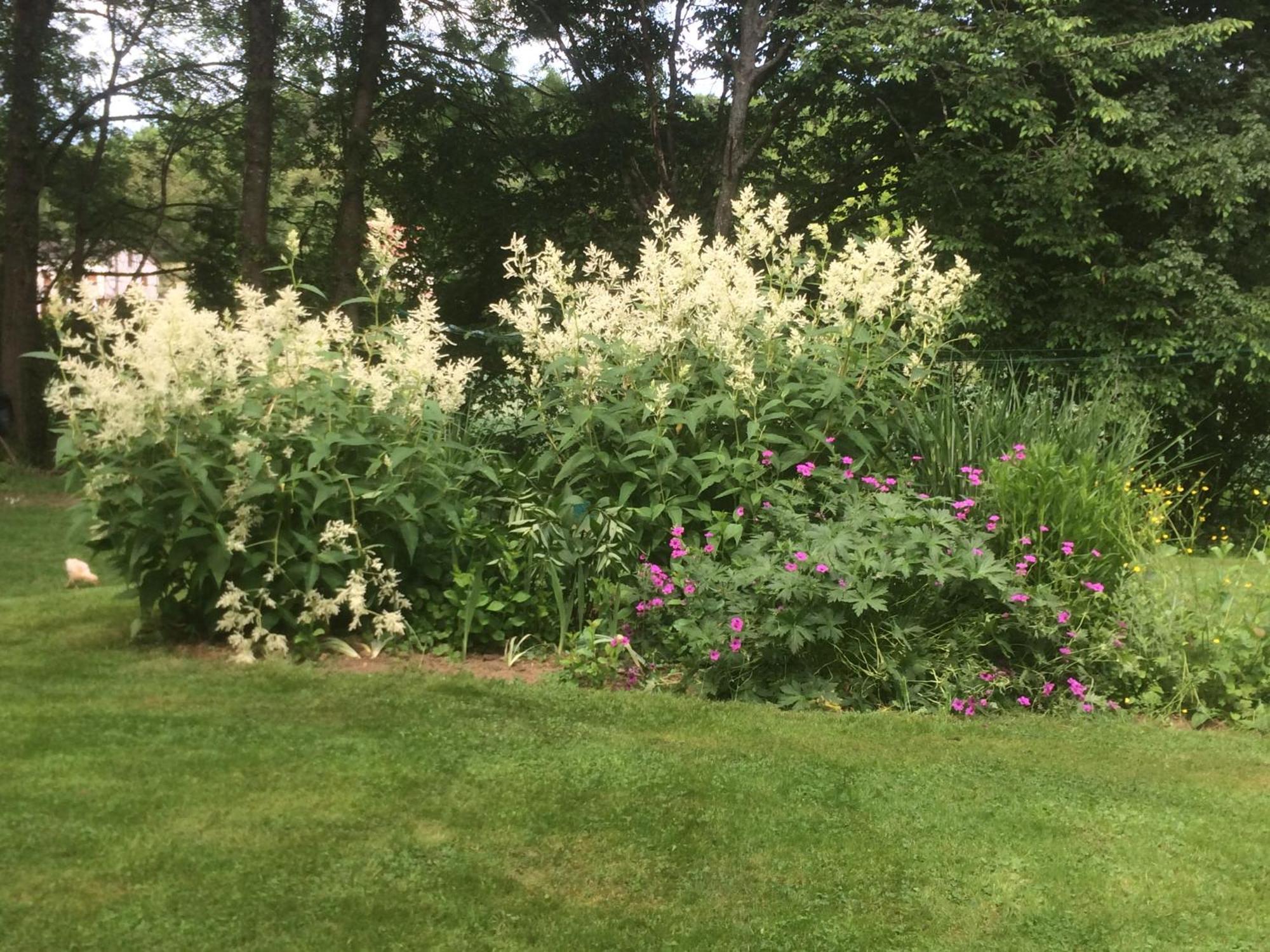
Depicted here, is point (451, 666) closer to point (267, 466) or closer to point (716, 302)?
point (267, 466)

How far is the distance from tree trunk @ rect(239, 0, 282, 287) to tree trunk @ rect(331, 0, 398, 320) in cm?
128

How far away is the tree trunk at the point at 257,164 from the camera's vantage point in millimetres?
12891

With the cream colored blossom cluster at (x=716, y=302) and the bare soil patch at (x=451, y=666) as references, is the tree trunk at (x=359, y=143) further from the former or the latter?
the bare soil patch at (x=451, y=666)

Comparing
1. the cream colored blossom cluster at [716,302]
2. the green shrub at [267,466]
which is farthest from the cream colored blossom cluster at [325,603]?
the cream colored blossom cluster at [716,302]

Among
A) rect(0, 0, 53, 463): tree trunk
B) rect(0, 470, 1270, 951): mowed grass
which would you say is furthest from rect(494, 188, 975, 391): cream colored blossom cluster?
rect(0, 0, 53, 463): tree trunk

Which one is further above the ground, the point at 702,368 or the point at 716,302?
the point at 716,302

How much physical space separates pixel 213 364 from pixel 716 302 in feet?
7.99

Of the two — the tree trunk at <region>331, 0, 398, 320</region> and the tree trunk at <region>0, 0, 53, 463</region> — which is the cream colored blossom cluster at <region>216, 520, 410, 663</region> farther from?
the tree trunk at <region>0, 0, 53, 463</region>

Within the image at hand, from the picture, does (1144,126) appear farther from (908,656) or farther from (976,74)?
(908,656)

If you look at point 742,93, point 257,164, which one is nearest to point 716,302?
→ point 742,93

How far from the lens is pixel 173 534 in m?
4.35

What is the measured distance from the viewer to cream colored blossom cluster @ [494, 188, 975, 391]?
5.21 m

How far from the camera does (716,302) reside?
17.6 feet

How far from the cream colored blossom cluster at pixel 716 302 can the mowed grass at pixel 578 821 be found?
1.79m
